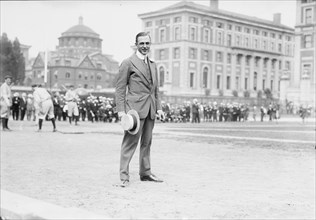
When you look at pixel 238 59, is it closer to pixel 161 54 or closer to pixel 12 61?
Answer: pixel 161 54

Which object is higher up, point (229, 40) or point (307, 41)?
point (229, 40)

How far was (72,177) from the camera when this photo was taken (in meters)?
6.48

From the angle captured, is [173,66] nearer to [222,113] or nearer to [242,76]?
[242,76]

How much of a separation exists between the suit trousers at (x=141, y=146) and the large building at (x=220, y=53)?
153 ft

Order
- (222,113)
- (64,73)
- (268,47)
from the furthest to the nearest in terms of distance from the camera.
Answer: (268,47) < (64,73) < (222,113)

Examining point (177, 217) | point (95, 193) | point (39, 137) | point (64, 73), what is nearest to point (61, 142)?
point (39, 137)

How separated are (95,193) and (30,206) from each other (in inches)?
35.6

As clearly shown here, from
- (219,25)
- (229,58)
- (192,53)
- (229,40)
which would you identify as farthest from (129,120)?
(229,58)

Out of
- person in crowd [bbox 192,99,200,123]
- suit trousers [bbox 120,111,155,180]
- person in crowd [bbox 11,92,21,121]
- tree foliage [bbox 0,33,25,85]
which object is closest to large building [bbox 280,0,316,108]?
person in crowd [bbox 192,99,200,123]

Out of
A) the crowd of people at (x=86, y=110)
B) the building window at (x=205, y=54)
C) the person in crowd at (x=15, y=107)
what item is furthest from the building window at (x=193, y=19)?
the person in crowd at (x=15, y=107)

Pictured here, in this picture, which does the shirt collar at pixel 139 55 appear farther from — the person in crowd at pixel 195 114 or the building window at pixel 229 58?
the building window at pixel 229 58

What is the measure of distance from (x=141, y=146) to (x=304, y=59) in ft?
166

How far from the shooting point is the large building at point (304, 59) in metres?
46.3

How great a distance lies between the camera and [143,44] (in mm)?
3586
